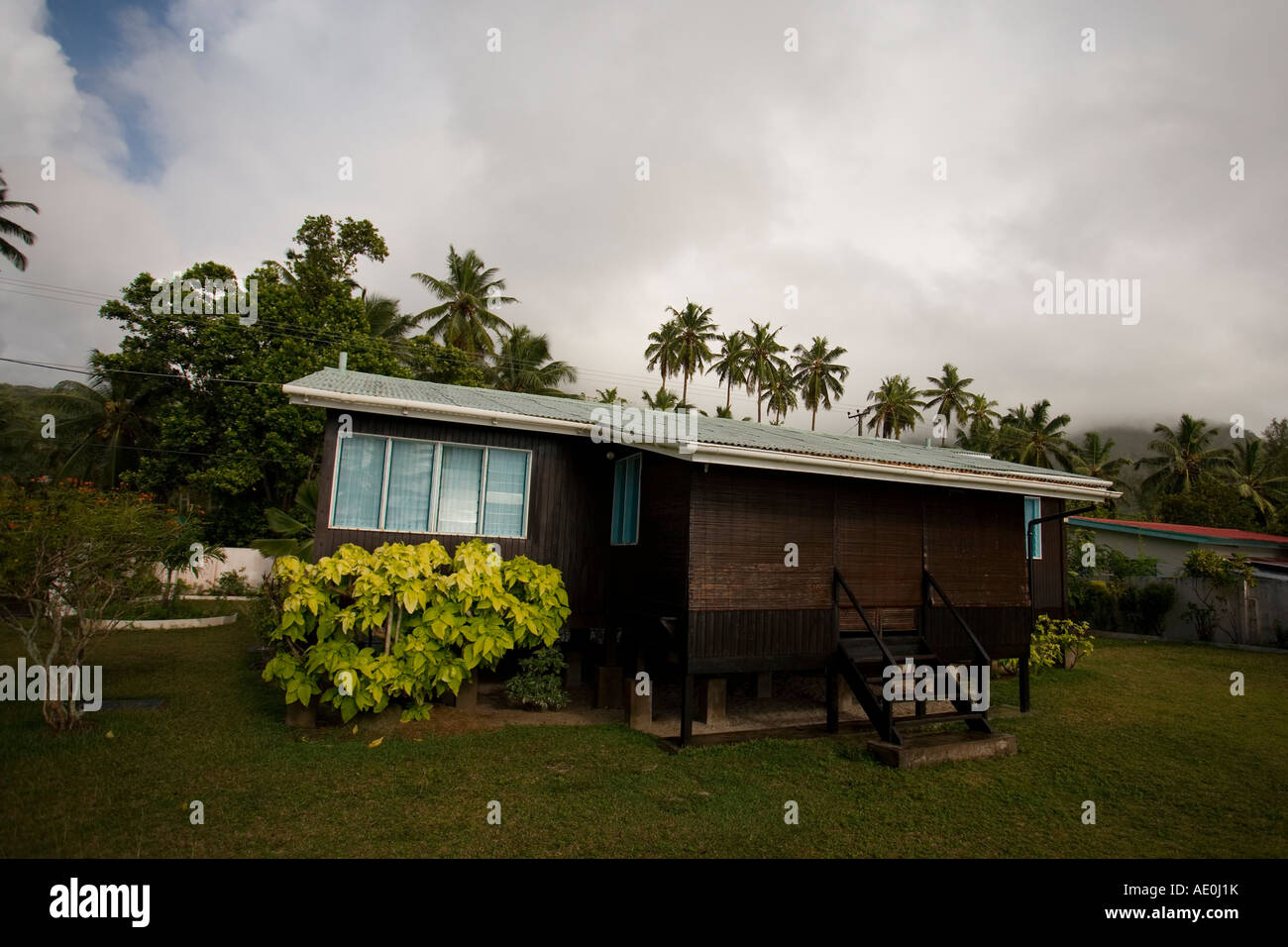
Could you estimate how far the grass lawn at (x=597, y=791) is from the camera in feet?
17.6

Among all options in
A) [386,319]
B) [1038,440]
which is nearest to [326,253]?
[386,319]

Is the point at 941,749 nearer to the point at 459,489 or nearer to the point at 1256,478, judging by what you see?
the point at 459,489

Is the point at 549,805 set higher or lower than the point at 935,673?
lower

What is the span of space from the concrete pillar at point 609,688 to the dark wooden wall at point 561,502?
2.42ft

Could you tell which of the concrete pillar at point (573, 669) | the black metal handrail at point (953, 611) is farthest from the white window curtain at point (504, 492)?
the black metal handrail at point (953, 611)

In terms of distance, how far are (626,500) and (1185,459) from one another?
4812 cm

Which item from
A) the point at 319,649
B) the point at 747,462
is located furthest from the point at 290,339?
the point at 747,462

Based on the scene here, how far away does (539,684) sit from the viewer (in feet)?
32.2

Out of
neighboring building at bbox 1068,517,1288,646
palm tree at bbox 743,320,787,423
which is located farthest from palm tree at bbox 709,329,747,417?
neighboring building at bbox 1068,517,1288,646

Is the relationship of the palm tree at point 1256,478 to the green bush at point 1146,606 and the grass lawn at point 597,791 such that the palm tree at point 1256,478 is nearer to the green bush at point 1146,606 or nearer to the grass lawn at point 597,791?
the green bush at point 1146,606
